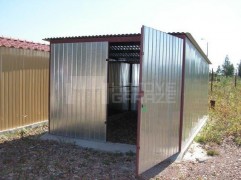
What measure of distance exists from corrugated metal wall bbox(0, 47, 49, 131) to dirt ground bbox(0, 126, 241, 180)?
4.50 ft

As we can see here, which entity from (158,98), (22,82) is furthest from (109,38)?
(22,82)

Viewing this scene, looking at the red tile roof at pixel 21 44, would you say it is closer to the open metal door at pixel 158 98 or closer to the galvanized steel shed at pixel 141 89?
the galvanized steel shed at pixel 141 89

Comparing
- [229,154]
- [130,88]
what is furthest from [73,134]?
[130,88]

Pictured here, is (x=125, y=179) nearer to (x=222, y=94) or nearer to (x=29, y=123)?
(x=29, y=123)

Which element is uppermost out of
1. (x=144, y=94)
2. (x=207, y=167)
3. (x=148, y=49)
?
(x=148, y=49)

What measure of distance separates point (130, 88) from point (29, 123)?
239 inches

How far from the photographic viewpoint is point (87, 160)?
6.38 meters

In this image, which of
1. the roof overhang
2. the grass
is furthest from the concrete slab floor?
the roof overhang

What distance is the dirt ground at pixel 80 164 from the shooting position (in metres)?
5.57

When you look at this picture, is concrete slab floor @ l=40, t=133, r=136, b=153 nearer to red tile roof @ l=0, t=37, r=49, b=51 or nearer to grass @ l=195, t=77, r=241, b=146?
grass @ l=195, t=77, r=241, b=146

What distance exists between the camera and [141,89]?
506cm

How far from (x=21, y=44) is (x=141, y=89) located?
217 inches

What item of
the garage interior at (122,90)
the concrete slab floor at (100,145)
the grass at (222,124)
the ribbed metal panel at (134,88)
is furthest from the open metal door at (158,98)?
the ribbed metal panel at (134,88)

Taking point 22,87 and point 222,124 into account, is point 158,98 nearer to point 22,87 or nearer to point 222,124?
point 22,87
